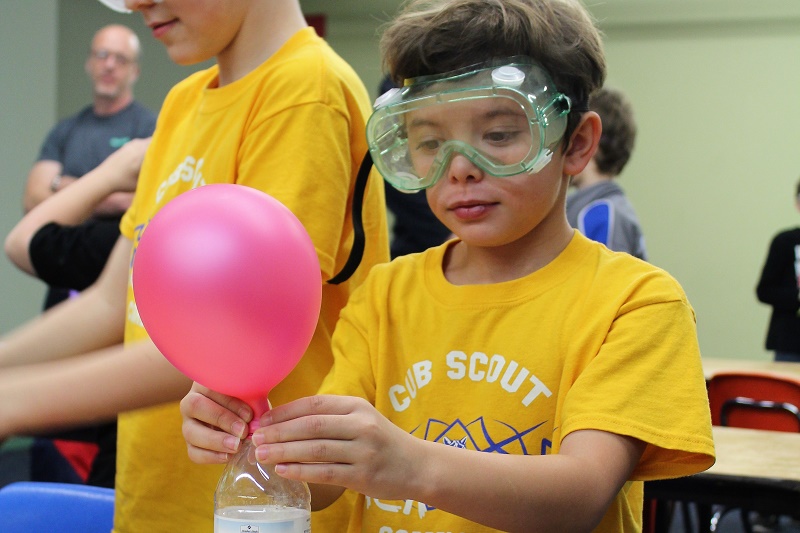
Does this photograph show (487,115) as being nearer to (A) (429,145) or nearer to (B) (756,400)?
(A) (429,145)

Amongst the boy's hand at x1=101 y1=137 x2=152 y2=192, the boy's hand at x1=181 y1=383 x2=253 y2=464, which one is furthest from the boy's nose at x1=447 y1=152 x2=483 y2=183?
the boy's hand at x1=101 y1=137 x2=152 y2=192

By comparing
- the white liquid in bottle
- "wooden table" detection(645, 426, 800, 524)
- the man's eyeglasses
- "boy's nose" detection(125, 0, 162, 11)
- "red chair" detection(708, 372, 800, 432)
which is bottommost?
"red chair" detection(708, 372, 800, 432)

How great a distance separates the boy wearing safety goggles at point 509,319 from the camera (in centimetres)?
111

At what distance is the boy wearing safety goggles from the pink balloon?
99 mm

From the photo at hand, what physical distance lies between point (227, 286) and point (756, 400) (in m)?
3.61

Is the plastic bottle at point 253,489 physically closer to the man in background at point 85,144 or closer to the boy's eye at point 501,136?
the boy's eye at point 501,136

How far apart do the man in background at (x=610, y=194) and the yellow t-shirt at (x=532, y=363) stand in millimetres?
1892

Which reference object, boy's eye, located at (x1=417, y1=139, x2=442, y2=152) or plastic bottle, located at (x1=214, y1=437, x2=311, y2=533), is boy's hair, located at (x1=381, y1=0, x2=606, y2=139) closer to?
boy's eye, located at (x1=417, y1=139, x2=442, y2=152)

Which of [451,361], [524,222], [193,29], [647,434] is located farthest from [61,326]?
[647,434]

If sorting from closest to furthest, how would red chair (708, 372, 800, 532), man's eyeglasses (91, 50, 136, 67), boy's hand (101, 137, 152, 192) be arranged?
boy's hand (101, 137, 152, 192), red chair (708, 372, 800, 532), man's eyeglasses (91, 50, 136, 67)

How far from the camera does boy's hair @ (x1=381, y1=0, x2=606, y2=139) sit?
4.25 ft

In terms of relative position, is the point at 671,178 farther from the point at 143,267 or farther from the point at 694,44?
the point at 143,267

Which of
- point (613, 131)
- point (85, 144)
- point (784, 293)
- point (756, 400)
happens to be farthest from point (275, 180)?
point (784, 293)

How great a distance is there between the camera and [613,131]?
3.80 meters
